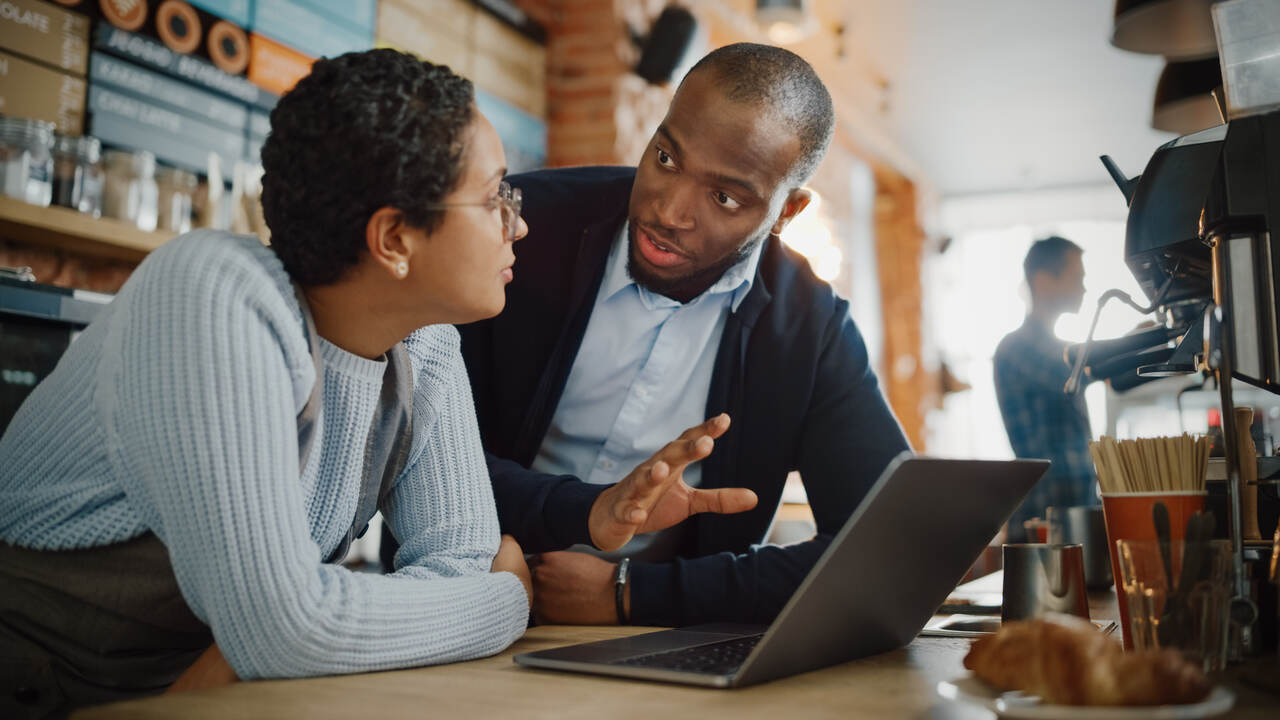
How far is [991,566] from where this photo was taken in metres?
2.17

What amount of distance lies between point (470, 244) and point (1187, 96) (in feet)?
7.06

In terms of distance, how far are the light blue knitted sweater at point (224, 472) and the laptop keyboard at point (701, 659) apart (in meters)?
0.17

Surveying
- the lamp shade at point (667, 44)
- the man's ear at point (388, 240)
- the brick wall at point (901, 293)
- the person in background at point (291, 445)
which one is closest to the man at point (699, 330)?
the person in background at point (291, 445)

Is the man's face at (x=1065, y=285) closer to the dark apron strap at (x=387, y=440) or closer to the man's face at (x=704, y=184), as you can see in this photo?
the man's face at (x=704, y=184)

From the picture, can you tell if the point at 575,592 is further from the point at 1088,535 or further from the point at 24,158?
the point at 24,158

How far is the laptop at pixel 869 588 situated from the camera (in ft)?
2.42

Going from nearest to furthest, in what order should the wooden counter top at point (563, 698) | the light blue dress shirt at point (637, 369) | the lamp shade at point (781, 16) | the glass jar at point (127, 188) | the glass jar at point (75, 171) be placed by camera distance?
the wooden counter top at point (563, 698)
the light blue dress shirt at point (637, 369)
the glass jar at point (75, 171)
the glass jar at point (127, 188)
the lamp shade at point (781, 16)

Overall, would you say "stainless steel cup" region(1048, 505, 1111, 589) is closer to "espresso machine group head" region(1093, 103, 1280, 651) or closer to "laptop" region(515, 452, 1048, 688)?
"espresso machine group head" region(1093, 103, 1280, 651)

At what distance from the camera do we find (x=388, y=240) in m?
0.99

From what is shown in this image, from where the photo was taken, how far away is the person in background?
0.80 meters

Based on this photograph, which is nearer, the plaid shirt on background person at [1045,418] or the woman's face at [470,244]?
the woman's face at [470,244]

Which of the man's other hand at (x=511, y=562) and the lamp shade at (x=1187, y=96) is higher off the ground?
the lamp shade at (x=1187, y=96)

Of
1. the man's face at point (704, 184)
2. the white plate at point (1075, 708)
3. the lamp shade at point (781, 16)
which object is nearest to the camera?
the white plate at point (1075, 708)

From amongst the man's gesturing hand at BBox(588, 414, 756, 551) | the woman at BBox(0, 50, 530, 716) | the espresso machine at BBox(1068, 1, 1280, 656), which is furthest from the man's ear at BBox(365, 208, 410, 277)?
the espresso machine at BBox(1068, 1, 1280, 656)
